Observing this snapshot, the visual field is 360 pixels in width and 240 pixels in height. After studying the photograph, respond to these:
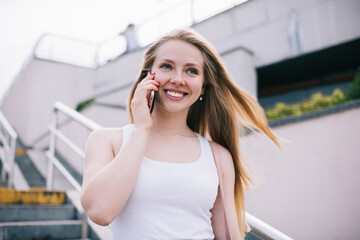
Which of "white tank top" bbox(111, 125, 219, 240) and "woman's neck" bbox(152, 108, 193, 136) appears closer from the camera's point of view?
"white tank top" bbox(111, 125, 219, 240)

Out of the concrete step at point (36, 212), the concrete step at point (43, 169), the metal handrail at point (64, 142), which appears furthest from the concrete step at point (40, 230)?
the concrete step at point (43, 169)

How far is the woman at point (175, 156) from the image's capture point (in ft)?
3.72

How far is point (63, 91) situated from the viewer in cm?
975

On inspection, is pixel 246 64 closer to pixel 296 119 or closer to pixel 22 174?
pixel 296 119

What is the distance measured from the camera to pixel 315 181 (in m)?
3.49

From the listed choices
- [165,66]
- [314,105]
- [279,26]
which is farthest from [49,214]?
[279,26]

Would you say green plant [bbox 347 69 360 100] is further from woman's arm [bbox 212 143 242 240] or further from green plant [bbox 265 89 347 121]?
woman's arm [bbox 212 143 242 240]

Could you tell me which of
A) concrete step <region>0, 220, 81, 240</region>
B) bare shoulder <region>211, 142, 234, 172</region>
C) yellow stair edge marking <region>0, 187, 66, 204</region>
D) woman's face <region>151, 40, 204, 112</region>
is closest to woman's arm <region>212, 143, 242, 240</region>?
bare shoulder <region>211, 142, 234, 172</region>

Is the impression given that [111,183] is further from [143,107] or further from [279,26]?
[279,26]

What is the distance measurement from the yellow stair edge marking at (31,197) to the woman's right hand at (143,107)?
209cm

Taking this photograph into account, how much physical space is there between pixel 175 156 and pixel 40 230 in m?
1.72

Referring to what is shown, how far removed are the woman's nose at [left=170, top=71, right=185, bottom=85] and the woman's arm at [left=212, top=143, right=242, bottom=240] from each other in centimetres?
40

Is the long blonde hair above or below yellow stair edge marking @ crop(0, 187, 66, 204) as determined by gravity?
above

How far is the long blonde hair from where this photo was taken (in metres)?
1.60
